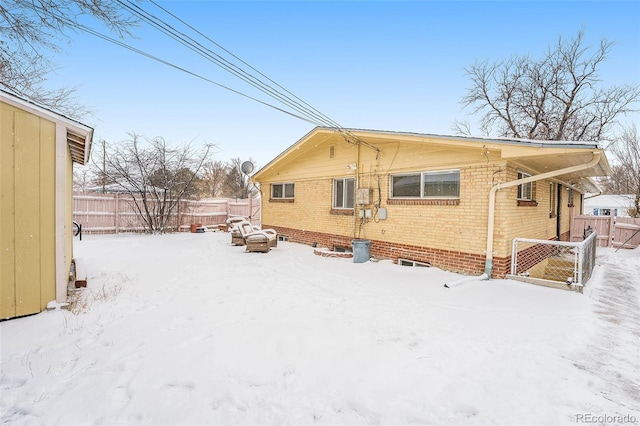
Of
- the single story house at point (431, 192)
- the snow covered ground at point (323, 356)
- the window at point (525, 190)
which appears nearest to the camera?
the snow covered ground at point (323, 356)

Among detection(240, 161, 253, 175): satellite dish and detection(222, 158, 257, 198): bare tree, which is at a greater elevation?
detection(222, 158, 257, 198): bare tree

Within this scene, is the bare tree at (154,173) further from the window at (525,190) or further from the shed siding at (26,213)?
the window at (525,190)

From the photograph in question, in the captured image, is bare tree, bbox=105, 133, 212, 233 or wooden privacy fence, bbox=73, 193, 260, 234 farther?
bare tree, bbox=105, 133, 212, 233

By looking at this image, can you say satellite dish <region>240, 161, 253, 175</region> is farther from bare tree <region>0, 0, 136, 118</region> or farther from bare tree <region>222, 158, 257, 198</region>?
bare tree <region>222, 158, 257, 198</region>

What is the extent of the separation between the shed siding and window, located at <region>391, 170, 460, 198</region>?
7.38 meters

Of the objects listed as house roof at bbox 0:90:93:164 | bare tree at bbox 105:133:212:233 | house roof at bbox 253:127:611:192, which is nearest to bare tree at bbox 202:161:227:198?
bare tree at bbox 105:133:212:233

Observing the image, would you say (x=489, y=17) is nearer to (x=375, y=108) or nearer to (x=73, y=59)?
(x=375, y=108)

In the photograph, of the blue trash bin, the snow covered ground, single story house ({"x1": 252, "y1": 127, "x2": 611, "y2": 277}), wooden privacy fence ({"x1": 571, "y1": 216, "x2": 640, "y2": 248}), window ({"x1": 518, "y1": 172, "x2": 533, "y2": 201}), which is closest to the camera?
the snow covered ground

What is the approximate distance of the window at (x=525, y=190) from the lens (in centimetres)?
745

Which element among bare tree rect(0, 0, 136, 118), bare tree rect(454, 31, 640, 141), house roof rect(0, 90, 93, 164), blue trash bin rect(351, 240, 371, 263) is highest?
bare tree rect(454, 31, 640, 141)

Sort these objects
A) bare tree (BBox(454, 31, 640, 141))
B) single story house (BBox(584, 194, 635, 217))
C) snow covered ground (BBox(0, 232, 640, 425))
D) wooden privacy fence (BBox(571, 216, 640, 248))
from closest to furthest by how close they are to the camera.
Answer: snow covered ground (BBox(0, 232, 640, 425)) → wooden privacy fence (BBox(571, 216, 640, 248)) → bare tree (BBox(454, 31, 640, 141)) → single story house (BBox(584, 194, 635, 217))

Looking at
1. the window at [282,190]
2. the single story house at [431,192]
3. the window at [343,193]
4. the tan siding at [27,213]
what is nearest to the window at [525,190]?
the single story house at [431,192]

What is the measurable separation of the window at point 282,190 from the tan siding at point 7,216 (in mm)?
9040

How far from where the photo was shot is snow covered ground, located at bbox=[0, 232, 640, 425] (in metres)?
2.37
